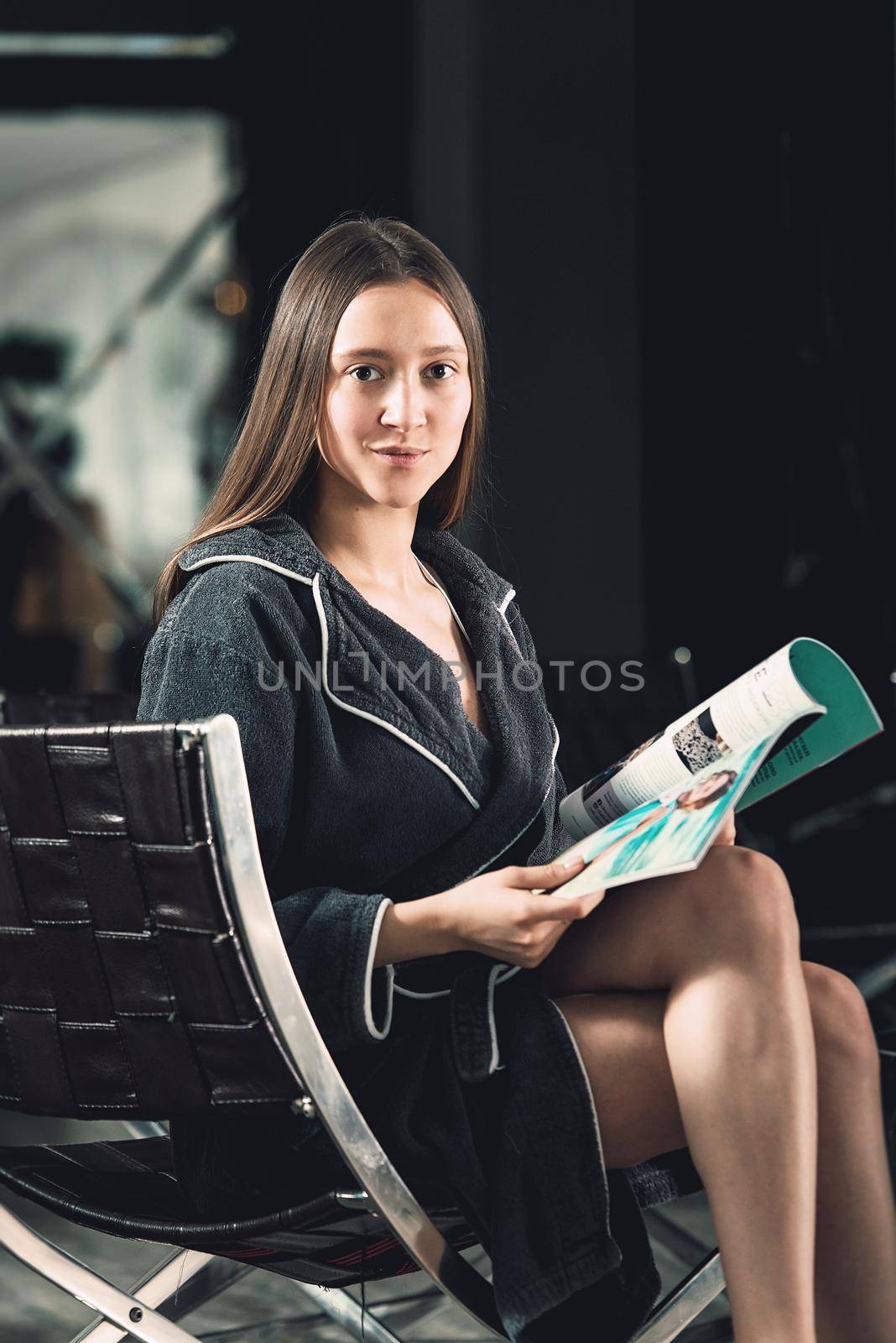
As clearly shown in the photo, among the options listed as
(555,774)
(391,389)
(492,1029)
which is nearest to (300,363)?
(391,389)

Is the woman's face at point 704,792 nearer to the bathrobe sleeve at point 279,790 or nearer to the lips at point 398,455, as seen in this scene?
the bathrobe sleeve at point 279,790

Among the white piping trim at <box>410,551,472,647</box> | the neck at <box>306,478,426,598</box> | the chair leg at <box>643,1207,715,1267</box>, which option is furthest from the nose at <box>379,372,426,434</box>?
the chair leg at <box>643,1207,715,1267</box>

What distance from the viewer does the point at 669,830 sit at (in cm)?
99

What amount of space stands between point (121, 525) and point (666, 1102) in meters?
3.11

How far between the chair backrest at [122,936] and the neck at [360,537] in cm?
41

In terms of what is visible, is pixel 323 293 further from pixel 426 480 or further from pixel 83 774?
pixel 83 774

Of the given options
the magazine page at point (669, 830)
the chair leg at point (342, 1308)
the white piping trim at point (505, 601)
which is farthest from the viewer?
the chair leg at point (342, 1308)

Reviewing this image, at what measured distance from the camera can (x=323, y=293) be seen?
1320 millimetres

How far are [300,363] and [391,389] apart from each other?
0.29 ft

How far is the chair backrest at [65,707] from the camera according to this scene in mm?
2027

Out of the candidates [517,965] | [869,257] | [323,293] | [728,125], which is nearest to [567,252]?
[728,125]

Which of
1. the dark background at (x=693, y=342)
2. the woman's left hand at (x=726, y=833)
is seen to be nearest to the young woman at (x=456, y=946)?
the woman's left hand at (x=726, y=833)

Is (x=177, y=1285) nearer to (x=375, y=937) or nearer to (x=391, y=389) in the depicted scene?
(x=375, y=937)

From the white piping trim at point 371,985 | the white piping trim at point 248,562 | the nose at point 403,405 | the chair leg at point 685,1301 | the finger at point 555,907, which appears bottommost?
the chair leg at point 685,1301
